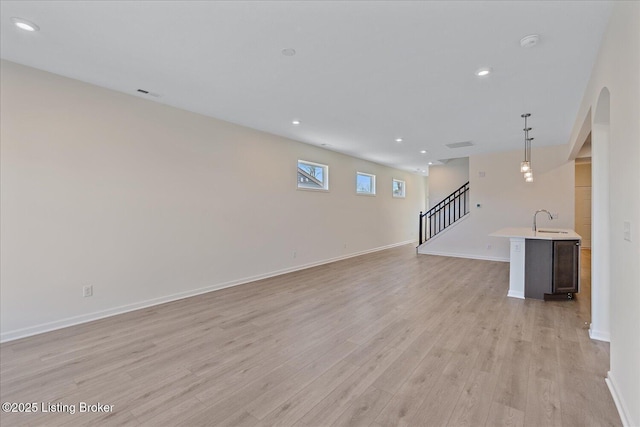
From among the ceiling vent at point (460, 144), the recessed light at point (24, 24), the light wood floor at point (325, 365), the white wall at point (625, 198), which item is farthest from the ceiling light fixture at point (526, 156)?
the recessed light at point (24, 24)

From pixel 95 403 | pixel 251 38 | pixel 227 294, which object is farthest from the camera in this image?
pixel 227 294

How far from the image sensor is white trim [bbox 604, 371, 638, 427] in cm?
166

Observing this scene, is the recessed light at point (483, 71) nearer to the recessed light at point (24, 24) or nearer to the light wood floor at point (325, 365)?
the light wood floor at point (325, 365)

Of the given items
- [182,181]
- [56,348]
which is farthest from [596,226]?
[56,348]

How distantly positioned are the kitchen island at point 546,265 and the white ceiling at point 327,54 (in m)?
1.87

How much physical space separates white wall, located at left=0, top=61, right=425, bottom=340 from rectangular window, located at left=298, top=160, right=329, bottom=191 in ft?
1.20

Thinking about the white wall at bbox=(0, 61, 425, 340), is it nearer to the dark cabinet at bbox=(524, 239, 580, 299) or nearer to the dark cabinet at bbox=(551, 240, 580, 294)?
the dark cabinet at bbox=(524, 239, 580, 299)

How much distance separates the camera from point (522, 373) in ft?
7.40

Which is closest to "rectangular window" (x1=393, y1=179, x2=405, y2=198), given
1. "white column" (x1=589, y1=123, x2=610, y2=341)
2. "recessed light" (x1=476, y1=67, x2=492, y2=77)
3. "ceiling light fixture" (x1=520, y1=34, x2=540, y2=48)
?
"recessed light" (x1=476, y1=67, x2=492, y2=77)

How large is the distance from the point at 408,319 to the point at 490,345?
86cm

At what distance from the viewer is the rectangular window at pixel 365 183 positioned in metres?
8.05

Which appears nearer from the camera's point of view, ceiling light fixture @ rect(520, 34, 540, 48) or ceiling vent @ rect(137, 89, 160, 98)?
ceiling light fixture @ rect(520, 34, 540, 48)

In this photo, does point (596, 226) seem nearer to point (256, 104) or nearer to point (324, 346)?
point (324, 346)

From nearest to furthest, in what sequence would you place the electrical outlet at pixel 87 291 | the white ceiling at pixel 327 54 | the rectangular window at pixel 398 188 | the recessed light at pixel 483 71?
the white ceiling at pixel 327 54, the recessed light at pixel 483 71, the electrical outlet at pixel 87 291, the rectangular window at pixel 398 188
